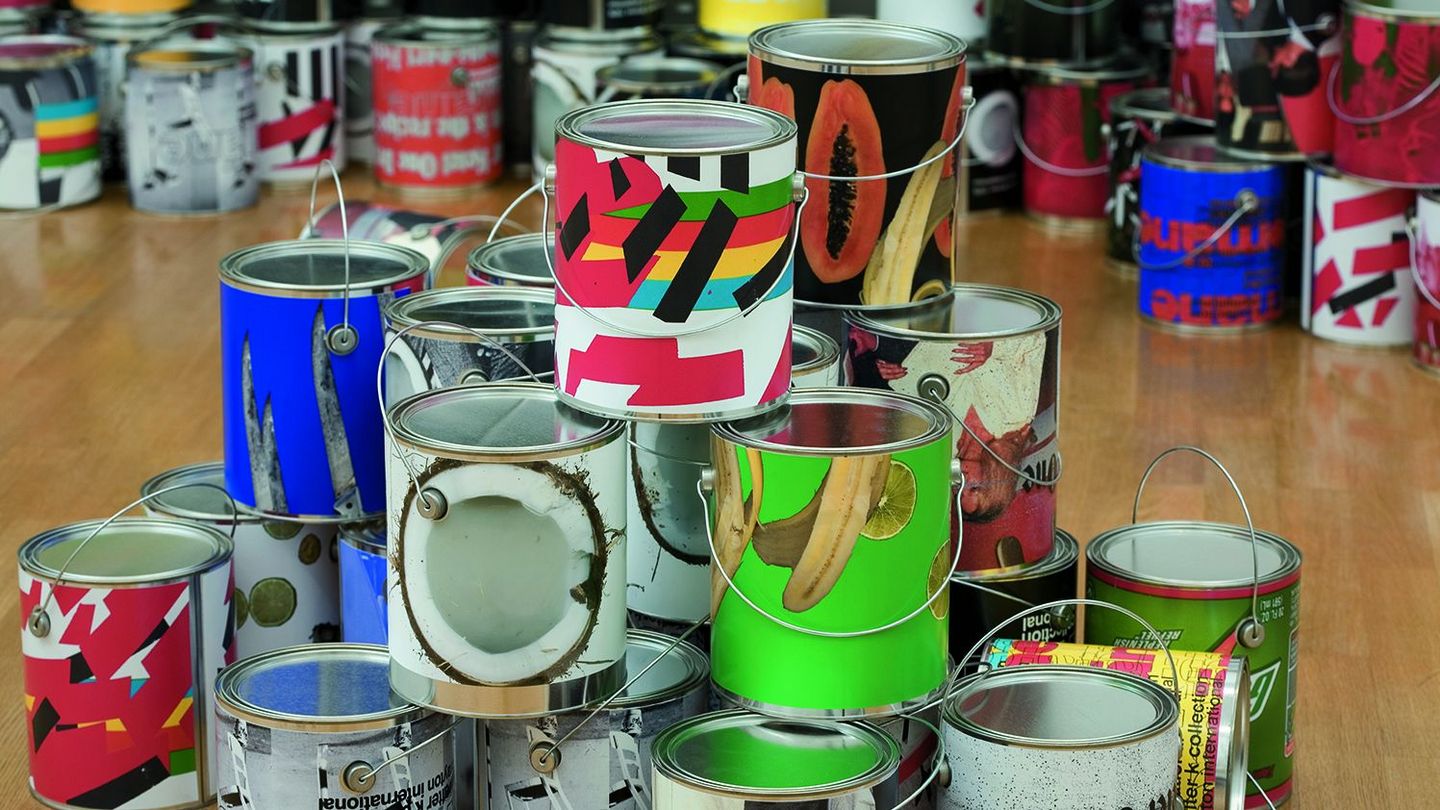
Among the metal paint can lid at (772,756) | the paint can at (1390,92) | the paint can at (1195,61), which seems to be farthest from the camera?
the paint can at (1195,61)

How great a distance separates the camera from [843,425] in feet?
6.63

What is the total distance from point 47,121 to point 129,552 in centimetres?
249

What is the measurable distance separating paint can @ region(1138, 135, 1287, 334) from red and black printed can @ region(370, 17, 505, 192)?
162 centimetres

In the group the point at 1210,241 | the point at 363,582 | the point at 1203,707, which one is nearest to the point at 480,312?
the point at 363,582

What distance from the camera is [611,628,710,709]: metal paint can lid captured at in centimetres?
204

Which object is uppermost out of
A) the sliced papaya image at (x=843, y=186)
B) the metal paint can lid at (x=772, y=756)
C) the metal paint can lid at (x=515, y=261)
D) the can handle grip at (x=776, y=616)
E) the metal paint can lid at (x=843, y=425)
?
the sliced papaya image at (x=843, y=186)

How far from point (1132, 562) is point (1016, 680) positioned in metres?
0.36

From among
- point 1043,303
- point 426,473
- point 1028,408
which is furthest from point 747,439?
point 1043,303

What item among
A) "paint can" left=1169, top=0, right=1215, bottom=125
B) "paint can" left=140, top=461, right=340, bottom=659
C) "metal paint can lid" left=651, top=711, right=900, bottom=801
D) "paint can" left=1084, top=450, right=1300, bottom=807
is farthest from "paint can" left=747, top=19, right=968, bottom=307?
"paint can" left=1169, top=0, right=1215, bottom=125

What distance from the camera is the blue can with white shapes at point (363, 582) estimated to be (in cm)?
225

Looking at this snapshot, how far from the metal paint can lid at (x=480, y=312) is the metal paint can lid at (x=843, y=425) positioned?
12.8 inches

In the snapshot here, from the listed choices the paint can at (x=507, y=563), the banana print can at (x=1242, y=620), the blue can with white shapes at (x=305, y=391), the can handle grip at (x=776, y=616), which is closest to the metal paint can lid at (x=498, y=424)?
the paint can at (x=507, y=563)

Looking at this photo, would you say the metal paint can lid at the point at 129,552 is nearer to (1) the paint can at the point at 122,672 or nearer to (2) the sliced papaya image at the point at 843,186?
(1) the paint can at the point at 122,672

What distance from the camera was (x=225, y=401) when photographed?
93.0 inches
